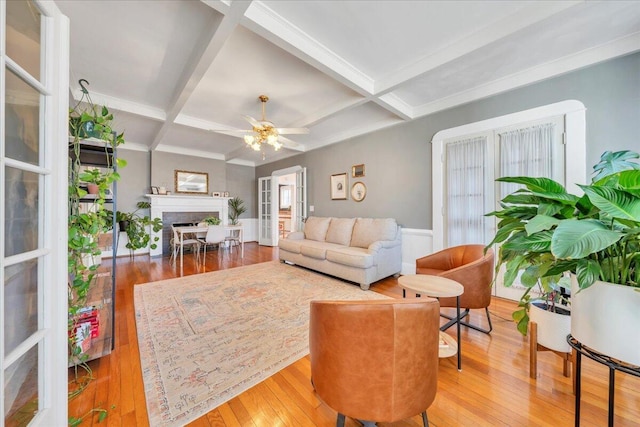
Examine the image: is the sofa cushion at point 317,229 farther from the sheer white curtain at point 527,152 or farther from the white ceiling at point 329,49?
the sheer white curtain at point 527,152

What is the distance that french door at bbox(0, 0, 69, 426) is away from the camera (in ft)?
2.30

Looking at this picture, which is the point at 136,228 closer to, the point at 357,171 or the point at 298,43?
the point at 357,171

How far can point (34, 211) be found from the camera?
2.75ft

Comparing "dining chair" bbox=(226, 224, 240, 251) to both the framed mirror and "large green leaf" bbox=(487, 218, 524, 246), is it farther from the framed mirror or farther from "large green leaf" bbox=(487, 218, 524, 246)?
"large green leaf" bbox=(487, 218, 524, 246)

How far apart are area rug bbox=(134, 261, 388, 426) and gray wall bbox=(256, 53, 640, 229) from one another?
66.5 inches

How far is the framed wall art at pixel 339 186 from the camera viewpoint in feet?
15.8

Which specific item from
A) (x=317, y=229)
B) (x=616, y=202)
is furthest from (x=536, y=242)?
(x=317, y=229)

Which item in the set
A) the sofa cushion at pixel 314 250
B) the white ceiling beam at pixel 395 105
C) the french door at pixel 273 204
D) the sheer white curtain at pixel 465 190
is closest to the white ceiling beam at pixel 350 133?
the white ceiling beam at pixel 395 105

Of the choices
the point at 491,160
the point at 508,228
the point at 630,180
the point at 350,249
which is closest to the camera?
the point at 630,180

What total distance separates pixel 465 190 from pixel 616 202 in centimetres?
275

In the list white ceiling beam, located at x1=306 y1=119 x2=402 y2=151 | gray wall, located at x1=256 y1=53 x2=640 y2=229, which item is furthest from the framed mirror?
white ceiling beam, located at x1=306 y1=119 x2=402 y2=151

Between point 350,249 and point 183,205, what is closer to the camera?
point 350,249

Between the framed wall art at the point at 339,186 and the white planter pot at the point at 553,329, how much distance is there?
11.7 feet

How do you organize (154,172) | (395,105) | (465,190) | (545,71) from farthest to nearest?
(154,172) → (395,105) → (465,190) → (545,71)
